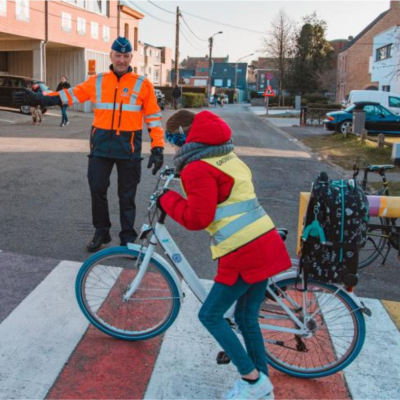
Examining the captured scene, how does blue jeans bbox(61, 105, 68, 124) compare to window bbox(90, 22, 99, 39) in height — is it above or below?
below

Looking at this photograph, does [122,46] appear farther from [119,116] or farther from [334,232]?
[334,232]

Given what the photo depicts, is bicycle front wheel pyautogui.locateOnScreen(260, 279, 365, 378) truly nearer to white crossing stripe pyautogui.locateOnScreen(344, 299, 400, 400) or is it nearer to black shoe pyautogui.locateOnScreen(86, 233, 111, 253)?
white crossing stripe pyautogui.locateOnScreen(344, 299, 400, 400)

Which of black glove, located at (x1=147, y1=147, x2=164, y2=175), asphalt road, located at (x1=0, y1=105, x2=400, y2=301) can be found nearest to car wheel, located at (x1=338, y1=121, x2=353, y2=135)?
asphalt road, located at (x1=0, y1=105, x2=400, y2=301)

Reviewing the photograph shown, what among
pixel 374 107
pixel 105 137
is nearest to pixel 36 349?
pixel 105 137

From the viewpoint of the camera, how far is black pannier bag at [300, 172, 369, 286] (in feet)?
10.00

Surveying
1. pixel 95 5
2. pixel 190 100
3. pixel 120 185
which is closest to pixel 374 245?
pixel 120 185

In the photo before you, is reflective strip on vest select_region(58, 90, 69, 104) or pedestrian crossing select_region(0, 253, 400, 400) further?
reflective strip on vest select_region(58, 90, 69, 104)

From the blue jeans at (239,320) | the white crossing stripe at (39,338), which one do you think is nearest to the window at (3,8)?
the white crossing stripe at (39,338)

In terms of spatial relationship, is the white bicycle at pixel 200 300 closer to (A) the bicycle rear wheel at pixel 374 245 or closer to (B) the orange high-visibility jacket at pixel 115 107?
(B) the orange high-visibility jacket at pixel 115 107

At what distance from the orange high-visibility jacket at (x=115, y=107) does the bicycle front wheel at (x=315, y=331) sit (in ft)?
8.32

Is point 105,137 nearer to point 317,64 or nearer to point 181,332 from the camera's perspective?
point 181,332

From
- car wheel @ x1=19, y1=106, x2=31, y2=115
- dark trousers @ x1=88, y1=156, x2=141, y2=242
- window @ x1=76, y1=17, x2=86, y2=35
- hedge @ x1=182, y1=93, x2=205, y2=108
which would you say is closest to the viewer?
dark trousers @ x1=88, y1=156, x2=141, y2=242

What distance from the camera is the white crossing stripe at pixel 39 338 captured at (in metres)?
3.21

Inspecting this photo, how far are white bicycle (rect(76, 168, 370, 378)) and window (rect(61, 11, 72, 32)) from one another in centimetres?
3259
